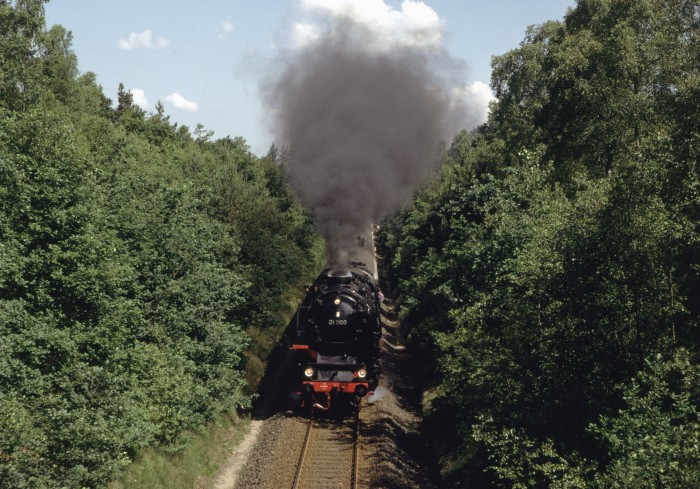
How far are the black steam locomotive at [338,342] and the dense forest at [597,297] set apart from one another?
8.25 feet

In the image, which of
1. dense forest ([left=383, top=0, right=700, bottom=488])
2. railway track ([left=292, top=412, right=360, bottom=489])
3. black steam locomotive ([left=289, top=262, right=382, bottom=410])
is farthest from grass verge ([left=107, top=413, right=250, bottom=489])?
dense forest ([left=383, top=0, right=700, bottom=488])

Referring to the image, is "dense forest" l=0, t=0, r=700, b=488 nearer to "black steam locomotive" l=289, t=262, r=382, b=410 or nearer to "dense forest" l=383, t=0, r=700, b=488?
"dense forest" l=383, t=0, r=700, b=488

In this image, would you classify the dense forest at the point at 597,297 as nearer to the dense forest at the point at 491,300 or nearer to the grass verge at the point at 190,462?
the dense forest at the point at 491,300

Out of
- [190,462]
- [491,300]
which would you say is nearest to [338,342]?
[491,300]

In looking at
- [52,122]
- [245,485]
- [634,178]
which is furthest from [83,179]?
[634,178]

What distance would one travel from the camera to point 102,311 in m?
13.3

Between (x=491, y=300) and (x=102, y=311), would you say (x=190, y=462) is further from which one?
(x=491, y=300)

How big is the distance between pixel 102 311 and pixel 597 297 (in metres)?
11.0

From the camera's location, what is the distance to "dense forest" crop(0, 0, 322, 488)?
1085 cm

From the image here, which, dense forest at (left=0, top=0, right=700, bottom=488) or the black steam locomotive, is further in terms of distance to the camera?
the black steam locomotive

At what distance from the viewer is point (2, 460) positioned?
9.86m

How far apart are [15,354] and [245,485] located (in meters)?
6.85

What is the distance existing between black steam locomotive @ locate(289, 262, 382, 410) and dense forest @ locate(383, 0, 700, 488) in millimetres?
2515

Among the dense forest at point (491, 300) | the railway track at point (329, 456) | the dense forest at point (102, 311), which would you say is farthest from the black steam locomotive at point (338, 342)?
the dense forest at point (102, 311)
